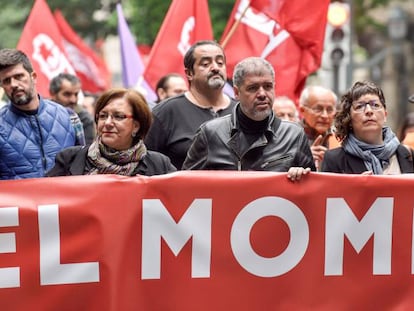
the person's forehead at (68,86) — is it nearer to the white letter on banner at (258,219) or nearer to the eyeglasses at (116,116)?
the eyeglasses at (116,116)

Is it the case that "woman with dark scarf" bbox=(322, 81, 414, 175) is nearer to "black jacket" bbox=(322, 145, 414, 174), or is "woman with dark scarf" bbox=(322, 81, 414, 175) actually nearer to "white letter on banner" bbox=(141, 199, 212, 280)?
"black jacket" bbox=(322, 145, 414, 174)

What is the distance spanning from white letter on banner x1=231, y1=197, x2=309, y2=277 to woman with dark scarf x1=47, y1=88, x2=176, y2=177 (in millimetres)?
581

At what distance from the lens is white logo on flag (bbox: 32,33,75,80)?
13305 millimetres

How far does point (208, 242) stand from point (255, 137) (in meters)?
0.81

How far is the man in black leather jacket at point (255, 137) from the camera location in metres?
6.88

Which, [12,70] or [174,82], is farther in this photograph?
[174,82]

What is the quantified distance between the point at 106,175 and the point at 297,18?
4.77m

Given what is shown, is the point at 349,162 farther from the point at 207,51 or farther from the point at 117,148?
the point at 207,51

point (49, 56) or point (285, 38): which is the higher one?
point (49, 56)

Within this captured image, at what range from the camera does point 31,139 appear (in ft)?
24.8

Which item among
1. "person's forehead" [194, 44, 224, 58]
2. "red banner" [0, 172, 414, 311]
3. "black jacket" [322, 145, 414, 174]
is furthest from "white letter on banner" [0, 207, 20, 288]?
"person's forehead" [194, 44, 224, 58]

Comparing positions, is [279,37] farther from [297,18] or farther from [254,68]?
[254,68]

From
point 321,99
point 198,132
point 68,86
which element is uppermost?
point 68,86

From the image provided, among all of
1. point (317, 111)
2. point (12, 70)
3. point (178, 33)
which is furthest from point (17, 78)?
point (178, 33)
